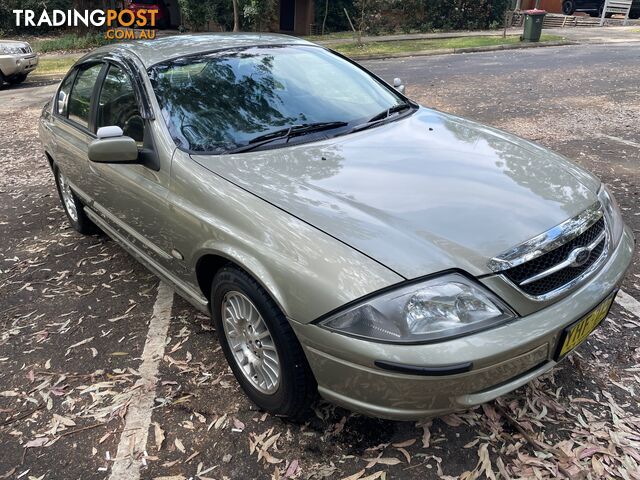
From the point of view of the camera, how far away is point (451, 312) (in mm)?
1920

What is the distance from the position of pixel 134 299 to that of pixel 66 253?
3.66 feet

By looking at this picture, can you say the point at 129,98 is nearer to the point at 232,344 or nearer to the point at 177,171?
the point at 177,171

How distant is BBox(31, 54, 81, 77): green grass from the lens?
555 inches

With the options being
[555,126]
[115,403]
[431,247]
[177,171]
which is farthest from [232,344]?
[555,126]

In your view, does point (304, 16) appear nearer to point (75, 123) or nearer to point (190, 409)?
point (75, 123)

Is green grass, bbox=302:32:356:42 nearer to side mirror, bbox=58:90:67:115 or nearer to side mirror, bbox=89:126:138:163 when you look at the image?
side mirror, bbox=58:90:67:115

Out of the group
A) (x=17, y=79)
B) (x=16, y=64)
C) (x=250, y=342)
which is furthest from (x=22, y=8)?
(x=250, y=342)

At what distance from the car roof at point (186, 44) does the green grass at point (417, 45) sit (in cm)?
1252

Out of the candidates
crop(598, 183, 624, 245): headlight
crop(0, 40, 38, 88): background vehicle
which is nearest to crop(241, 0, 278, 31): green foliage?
crop(0, 40, 38, 88): background vehicle

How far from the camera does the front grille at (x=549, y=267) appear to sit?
2.03 meters

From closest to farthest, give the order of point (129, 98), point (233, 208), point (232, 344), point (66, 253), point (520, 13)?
1. point (233, 208)
2. point (232, 344)
3. point (129, 98)
4. point (66, 253)
5. point (520, 13)

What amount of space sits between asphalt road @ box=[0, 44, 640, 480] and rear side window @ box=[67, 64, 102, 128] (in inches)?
43.5

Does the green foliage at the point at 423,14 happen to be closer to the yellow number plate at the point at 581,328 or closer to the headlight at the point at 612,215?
the headlight at the point at 612,215

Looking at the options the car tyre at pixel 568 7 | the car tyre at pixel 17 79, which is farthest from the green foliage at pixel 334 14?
the car tyre at pixel 17 79
